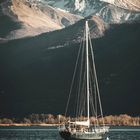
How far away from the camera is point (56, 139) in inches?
6590

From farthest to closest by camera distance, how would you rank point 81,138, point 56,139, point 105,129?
point 56,139 → point 105,129 → point 81,138

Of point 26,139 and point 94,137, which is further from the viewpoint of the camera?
point 26,139

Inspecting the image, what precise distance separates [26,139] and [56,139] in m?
9.61

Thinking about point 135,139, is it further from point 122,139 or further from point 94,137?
point 94,137

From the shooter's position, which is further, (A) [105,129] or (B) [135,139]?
(B) [135,139]

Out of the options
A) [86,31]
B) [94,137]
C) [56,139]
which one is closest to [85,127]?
[94,137]

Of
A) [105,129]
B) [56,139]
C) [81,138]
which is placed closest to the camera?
[81,138]

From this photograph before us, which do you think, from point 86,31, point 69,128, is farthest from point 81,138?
point 86,31

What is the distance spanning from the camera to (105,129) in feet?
450

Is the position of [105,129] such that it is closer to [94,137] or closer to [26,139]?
[94,137]

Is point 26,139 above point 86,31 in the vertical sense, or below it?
below

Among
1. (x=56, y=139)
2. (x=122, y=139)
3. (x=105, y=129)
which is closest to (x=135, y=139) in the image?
(x=122, y=139)

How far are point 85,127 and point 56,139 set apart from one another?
36.7m

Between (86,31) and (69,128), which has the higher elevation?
(86,31)
